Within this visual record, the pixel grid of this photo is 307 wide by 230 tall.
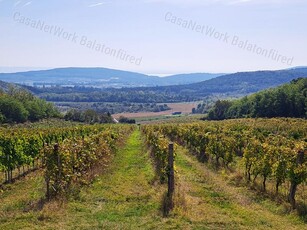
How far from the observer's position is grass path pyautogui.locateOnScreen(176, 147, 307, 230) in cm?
1002

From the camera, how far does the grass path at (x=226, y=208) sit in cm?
1002

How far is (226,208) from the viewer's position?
1168 centimetres

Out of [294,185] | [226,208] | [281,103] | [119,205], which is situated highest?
[281,103]

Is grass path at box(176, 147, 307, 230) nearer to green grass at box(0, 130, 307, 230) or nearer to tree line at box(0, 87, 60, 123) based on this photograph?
green grass at box(0, 130, 307, 230)

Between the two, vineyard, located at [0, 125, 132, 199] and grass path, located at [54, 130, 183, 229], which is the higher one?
vineyard, located at [0, 125, 132, 199]

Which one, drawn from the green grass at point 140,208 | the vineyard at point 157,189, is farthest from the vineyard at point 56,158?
the green grass at point 140,208

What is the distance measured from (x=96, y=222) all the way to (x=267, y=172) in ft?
25.3

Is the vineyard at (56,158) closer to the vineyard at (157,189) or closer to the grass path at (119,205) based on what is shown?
the vineyard at (157,189)

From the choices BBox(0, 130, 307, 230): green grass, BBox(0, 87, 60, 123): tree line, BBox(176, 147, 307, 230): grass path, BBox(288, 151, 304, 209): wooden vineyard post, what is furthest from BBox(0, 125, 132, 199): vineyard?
BBox(0, 87, 60, 123): tree line


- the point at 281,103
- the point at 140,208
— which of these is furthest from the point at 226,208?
the point at 281,103

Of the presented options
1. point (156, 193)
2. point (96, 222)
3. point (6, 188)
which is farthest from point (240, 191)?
point (6, 188)

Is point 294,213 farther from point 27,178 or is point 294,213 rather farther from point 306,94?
point 306,94

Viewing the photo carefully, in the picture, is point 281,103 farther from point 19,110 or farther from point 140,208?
point 140,208

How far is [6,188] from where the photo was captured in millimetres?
15180
